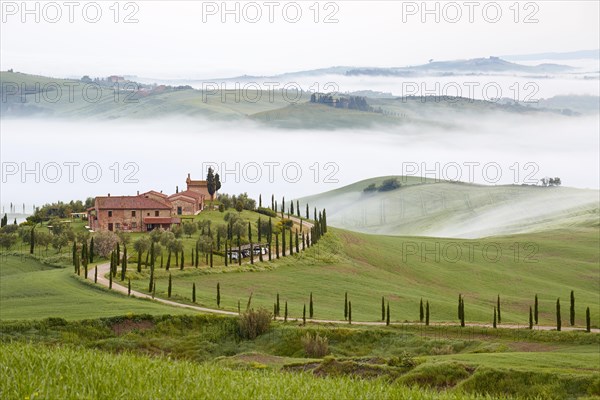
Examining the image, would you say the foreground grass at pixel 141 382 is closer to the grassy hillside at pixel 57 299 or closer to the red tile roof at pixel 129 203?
the grassy hillside at pixel 57 299

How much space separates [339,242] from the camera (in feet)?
474

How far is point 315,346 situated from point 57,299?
1256 inches

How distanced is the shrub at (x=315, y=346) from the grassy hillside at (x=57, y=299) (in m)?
15.4

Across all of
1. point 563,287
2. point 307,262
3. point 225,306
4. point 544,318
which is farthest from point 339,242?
point 225,306

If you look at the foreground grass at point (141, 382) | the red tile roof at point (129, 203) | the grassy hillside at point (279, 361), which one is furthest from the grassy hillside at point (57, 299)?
the foreground grass at point (141, 382)

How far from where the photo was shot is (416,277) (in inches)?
5192

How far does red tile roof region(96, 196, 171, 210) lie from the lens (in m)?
138

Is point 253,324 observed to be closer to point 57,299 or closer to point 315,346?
point 315,346

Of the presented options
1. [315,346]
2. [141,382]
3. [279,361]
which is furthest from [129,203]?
[141,382]

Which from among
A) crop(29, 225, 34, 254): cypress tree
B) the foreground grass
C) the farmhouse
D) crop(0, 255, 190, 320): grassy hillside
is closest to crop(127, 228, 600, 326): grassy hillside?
crop(0, 255, 190, 320): grassy hillside

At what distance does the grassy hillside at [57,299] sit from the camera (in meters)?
72.2

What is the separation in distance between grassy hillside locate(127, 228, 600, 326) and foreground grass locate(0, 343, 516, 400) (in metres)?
62.3

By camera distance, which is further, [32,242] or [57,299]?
[32,242]

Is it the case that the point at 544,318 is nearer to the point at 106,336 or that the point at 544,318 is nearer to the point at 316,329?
the point at 316,329
